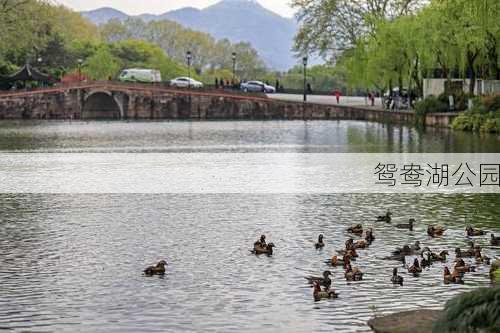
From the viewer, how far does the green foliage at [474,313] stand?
8805 millimetres

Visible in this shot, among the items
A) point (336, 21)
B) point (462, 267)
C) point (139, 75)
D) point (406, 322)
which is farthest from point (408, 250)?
point (139, 75)

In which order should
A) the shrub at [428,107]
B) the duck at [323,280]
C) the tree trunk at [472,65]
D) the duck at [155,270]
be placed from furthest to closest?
the shrub at [428,107] → the tree trunk at [472,65] → the duck at [155,270] → the duck at [323,280]

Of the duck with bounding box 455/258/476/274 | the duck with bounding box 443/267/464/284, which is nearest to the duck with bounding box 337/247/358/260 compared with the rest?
the duck with bounding box 455/258/476/274

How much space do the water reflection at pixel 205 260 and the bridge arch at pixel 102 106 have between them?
86864 mm

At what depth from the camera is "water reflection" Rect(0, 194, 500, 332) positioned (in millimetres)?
13969

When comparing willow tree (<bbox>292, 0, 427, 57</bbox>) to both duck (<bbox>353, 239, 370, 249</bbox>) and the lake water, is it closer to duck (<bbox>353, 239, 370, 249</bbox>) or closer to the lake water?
the lake water

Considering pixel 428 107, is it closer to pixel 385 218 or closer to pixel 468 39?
pixel 468 39

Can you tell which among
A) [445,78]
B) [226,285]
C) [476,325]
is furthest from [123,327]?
[445,78]

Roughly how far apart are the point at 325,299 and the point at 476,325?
587 cm

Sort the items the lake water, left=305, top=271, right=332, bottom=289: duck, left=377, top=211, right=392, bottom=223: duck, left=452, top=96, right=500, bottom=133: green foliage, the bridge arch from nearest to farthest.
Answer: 1. the lake water
2. left=305, top=271, right=332, bottom=289: duck
3. left=377, top=211, right=392, bottom=223: duck
4. left=452, top=96, right=500, bottom=133: green foliage
5. the bridge arch

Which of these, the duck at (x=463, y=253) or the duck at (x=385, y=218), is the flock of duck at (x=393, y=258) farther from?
the duck at (x=385, y=218)

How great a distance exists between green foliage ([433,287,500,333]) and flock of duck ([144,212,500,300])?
5.41 m

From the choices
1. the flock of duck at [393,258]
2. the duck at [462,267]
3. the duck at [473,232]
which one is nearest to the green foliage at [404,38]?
the duck at [473,232]

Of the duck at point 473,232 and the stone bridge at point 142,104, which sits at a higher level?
the stone bridge at point 142,104
